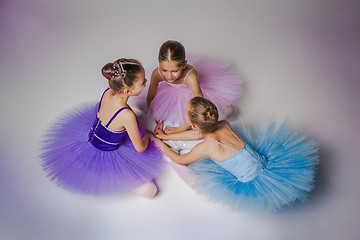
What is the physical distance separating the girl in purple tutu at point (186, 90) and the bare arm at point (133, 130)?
273mm

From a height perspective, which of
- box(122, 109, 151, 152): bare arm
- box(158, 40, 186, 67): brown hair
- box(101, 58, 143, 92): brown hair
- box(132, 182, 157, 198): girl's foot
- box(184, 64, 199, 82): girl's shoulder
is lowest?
box(132, 182, 157, 198): girl's foot

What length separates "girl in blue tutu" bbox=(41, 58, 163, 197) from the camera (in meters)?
1.67

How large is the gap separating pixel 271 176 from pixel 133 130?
0.72 m

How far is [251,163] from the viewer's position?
162 cm

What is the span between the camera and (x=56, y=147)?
1836 mm

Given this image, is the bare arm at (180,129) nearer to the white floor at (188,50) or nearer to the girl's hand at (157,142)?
the girl's hand at (157,142)

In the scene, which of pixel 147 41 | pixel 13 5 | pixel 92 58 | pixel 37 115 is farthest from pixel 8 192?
pixel 13 5

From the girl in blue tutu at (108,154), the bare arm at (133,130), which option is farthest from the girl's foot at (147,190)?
the bare arm at (133,130)

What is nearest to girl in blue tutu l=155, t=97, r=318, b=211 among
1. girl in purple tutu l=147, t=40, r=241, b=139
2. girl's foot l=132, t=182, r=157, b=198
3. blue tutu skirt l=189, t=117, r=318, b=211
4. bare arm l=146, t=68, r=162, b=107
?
blue tutu skirt l=189, t=117, r=318, b=211

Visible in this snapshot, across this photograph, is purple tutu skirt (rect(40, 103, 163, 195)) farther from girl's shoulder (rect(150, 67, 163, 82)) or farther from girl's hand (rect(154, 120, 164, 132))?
girl's shoulder (rect(150, 67, 163, 82))

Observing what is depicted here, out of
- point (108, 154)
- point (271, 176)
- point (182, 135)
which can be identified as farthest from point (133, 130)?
point (271, 176)

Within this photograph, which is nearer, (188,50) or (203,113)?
(203,113)

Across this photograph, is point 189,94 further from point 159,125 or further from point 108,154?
point 108,154

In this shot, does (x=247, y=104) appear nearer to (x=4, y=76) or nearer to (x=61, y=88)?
A: (x=61, y=88)
